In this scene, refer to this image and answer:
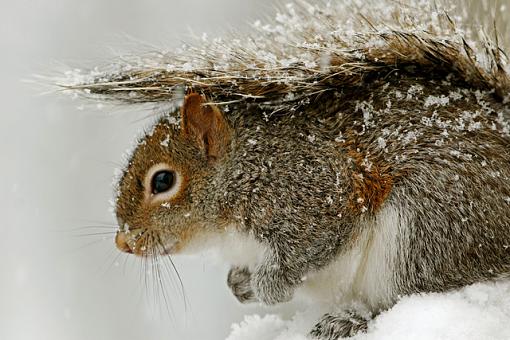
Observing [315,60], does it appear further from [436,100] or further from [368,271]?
[368,271]

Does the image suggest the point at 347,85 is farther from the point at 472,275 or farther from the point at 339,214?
the point at 472,275

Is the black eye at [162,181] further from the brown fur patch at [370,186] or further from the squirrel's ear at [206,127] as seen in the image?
the brown fur patch at [370,186]

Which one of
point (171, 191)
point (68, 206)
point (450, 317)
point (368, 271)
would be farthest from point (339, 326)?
point (68, 206)

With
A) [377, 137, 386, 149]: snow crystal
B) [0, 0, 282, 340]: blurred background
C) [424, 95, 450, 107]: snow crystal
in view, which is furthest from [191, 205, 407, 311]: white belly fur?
[0, 0, 282, 340]: blurred background

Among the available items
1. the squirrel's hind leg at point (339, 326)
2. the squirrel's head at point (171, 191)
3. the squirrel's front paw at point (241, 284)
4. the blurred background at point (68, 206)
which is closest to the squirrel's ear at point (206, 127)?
the squirrel's head at point (171, 191)

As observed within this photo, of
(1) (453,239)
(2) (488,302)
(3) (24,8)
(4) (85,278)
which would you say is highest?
(3) (24,8)

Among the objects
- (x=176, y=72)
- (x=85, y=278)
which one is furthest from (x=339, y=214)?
(x=85, y=278)

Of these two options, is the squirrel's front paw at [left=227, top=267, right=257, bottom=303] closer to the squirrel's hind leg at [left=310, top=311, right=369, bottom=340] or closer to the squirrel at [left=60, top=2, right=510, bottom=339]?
the squirrel at [left=60, top=2, right=510, bottom=339]
